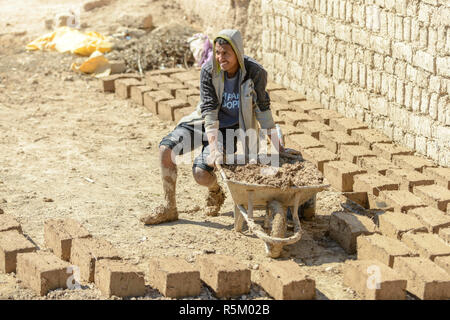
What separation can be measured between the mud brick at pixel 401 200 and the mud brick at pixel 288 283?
1464mm

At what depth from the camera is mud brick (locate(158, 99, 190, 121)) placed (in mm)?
9000

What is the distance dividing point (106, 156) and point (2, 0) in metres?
8.22

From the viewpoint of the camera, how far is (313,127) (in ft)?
26.4

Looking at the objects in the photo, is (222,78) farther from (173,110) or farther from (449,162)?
(173,110)

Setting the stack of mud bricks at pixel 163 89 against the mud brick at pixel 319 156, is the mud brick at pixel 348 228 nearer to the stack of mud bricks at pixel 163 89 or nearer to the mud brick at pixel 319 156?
the mud brick at pixel 319 156

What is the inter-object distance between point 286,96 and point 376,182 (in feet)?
8.94

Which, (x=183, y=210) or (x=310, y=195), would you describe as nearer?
(x=310, y=195)

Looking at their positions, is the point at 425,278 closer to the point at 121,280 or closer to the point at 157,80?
the point at 121,280

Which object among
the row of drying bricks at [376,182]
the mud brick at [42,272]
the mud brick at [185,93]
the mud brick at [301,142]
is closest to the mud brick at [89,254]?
the mud brick at [42,272]

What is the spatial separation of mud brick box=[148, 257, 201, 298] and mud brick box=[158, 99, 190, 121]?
412 centimetres

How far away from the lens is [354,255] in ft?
18.6

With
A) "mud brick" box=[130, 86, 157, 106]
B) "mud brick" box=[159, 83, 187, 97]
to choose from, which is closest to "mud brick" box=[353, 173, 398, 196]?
"mud brick" box=[159, 83, 187, 97]

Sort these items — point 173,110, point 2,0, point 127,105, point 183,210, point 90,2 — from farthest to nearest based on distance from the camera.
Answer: point 2,0, point 90,2, point 127,105, point 173,110, point 183,210
